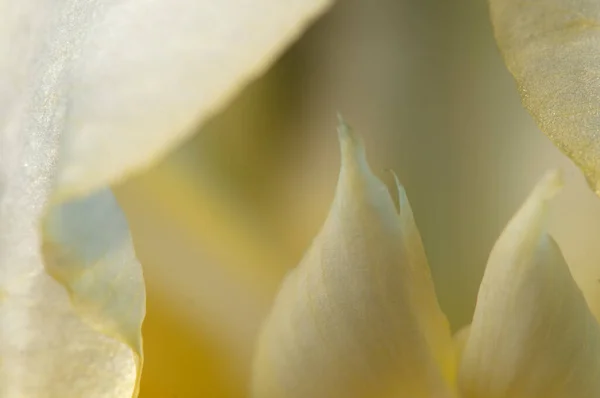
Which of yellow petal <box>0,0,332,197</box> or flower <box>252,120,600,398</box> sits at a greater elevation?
yellow petal <box>0,0,332,197</box>

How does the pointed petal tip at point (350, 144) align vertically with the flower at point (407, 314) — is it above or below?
above

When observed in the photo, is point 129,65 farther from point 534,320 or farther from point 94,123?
point 534,320

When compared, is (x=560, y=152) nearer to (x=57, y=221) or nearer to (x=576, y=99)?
(x=576, y=99)

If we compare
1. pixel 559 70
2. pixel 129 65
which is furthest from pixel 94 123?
pixel 559 70
